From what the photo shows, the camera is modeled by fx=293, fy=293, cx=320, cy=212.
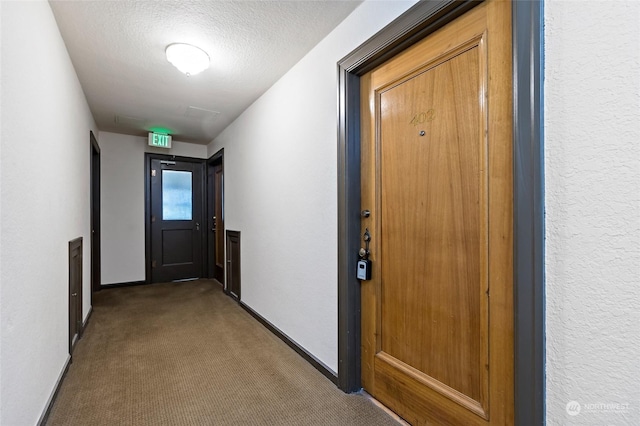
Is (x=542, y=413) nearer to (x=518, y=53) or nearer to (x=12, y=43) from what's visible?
(x=518, y=53)

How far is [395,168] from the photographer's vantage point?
1.64m

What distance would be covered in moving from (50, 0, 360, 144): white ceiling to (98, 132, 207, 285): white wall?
1306 mm

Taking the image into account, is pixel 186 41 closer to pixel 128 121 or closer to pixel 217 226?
pixel 128 121

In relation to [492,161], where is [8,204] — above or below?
below

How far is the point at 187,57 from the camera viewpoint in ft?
7.26

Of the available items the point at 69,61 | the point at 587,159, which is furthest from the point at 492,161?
the point at 69,61

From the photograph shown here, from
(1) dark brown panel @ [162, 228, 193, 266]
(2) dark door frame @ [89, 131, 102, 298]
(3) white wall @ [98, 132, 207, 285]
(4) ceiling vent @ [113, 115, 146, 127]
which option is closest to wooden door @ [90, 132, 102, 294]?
(2) dark door frame @ [89, 131, 102, 298]

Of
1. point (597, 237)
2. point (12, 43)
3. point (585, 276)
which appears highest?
point (12, 43)

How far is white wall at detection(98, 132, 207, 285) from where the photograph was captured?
4527 mm

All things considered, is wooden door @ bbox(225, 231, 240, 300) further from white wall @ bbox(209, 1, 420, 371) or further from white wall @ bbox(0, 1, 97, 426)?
white wall @ bbox(0, 1, 97, 426)

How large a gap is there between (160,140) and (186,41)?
9.29ft

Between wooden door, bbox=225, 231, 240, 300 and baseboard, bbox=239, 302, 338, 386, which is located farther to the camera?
wooden door, bbox=225, 231, 240, 300

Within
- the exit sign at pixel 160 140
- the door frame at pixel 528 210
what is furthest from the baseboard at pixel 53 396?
the exit sign at pixel 160 140

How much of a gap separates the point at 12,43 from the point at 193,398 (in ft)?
6.58
